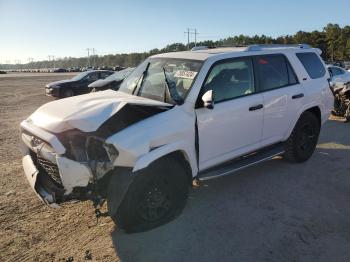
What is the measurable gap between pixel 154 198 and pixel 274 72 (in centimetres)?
291

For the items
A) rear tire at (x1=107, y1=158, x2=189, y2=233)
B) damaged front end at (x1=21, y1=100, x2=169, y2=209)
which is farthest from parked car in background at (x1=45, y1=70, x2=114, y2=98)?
rear tire at (x1=107, y1=158, x2=189, y2=233)

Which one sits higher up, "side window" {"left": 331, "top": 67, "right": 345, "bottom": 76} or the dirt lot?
"side window" {"left": 331, "top": 67, "right": 345, "bottom": 76}

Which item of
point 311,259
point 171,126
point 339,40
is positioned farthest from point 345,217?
point 339,40

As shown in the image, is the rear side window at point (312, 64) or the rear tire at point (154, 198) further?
the rear side window at point (312, 64)

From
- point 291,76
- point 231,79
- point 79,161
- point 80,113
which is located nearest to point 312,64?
point 291,76

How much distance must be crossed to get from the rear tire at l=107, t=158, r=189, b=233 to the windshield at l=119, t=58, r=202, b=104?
0.88m

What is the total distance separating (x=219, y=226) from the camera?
177 inches

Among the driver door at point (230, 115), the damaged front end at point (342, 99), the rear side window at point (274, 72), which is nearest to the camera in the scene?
the driver door at point (230, 115)

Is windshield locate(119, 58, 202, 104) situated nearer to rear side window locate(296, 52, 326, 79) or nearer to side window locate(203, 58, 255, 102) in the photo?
side window locate(203, 58, 255, 102)

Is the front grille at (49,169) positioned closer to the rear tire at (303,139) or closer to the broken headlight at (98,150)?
the broken headlight at (98,150)

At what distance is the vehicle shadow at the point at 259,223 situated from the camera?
393 cm

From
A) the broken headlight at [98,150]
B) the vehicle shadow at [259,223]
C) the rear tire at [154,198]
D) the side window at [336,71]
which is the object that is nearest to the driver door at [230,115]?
the rear tire at [154,198]

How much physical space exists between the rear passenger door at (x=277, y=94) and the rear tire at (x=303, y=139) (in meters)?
0.33

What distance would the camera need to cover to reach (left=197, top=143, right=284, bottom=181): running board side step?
493 centimetres
